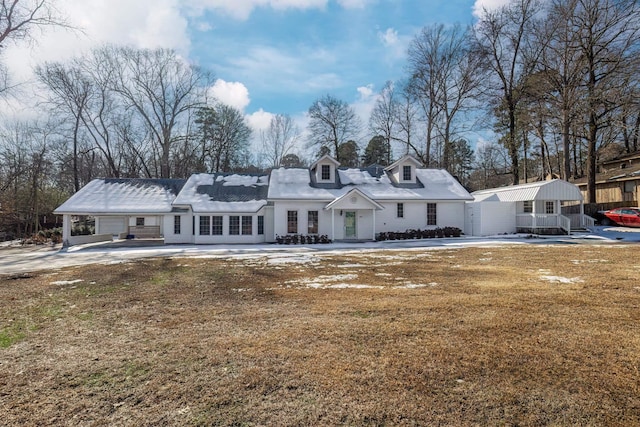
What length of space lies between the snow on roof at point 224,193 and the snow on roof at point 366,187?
131cm

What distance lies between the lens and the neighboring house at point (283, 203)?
2083 centimetres

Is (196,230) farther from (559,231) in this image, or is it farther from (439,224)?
(559,231)

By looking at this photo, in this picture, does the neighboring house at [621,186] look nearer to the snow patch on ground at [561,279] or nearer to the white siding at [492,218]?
the white siding at [492,218]

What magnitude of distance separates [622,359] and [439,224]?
19.6m

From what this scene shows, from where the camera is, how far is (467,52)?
29.8 metres

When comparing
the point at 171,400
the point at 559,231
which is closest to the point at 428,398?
the point at 171,400

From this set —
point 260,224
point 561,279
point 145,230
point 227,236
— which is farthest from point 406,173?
point 145,230

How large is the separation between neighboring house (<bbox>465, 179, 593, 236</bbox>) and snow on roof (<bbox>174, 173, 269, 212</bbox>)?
13.4m

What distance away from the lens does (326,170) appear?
2342cm

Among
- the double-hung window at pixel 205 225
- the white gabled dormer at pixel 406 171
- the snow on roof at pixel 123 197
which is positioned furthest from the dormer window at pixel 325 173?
the snow on roof at pixel 123 197

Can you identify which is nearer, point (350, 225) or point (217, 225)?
point (217, 225)

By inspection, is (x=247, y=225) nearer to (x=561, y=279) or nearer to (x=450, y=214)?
(x=450, y=214)

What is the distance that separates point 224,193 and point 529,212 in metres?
19.4

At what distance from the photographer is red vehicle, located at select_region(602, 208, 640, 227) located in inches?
843
